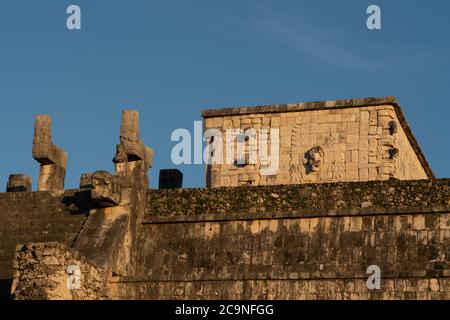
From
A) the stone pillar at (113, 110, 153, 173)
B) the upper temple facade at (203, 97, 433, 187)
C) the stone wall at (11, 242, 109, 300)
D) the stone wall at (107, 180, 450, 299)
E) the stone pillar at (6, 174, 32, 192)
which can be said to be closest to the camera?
the stone wall at (11, 242, 109, 300)

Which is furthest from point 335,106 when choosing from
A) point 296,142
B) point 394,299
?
point 394,299

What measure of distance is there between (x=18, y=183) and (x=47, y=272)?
7.17 m

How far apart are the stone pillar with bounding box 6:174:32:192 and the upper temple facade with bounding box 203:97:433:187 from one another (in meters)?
4.31

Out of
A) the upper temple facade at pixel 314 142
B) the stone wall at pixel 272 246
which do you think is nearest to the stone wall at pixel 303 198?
the stone wall at pixel 272 246

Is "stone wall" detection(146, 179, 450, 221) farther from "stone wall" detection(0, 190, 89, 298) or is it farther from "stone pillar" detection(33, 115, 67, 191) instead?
"stone pillar" detection(33, 115, 67, 191)

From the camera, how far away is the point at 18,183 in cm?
2803

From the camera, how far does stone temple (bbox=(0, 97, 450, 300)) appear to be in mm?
21531

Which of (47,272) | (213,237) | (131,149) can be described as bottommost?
(47,272)

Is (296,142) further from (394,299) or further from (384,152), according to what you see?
(394,299)

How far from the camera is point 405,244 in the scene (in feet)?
72.2

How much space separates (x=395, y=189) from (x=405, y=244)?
126 cm

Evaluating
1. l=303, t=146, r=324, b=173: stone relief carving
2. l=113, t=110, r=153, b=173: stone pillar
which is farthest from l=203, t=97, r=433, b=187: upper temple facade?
l=113, t=110, r=153, b=173: stone pillar

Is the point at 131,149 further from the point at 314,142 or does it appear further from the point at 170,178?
the point at 314,142

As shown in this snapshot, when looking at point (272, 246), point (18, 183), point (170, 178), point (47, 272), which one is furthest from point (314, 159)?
point (47, 272)
